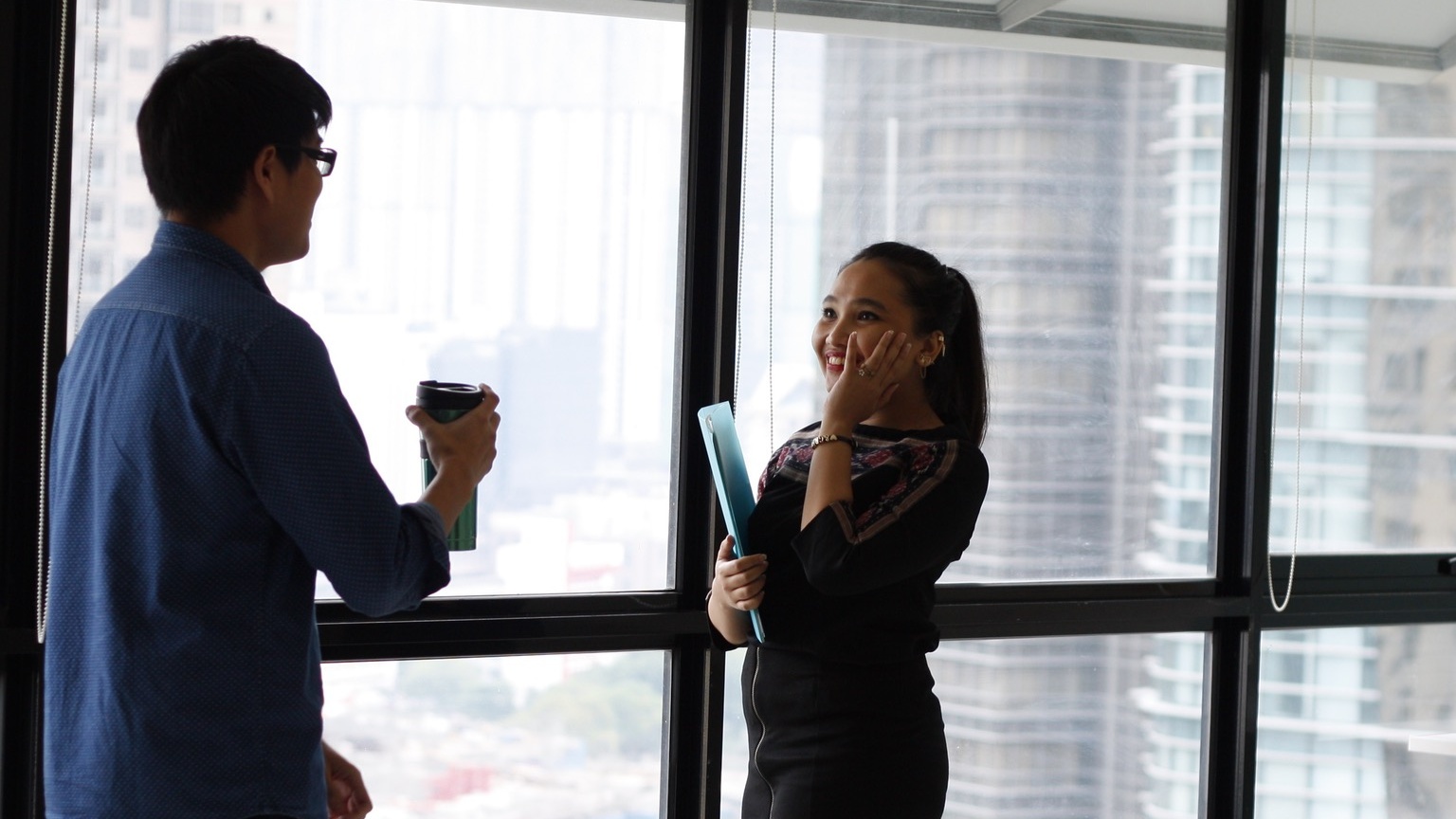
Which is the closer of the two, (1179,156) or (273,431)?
(273,431)

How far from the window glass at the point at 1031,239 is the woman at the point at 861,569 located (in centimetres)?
64

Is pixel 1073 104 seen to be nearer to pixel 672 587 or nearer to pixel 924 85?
pixel 924 85

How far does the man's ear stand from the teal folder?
0.62m

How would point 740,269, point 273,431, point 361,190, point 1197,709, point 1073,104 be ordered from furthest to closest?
point 1197,709 → point 1073,104 → point 740,269 → point 361,190 → point 273,431

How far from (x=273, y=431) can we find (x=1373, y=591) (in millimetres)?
2468

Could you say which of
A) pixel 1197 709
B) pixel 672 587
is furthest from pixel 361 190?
pixel 1197 709

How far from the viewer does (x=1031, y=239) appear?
2553mm

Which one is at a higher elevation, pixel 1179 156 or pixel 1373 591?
pixel 1179 156

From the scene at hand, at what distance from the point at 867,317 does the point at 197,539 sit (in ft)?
3.04

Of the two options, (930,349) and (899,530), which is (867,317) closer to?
(930,349)

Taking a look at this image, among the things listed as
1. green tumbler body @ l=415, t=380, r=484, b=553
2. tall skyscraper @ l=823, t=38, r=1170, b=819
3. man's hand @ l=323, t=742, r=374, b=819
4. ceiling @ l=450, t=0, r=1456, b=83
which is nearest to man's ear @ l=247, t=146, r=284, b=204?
green tumbler body @ l=415, t=380, r=484, b=553

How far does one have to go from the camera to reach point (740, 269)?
7.72 feet

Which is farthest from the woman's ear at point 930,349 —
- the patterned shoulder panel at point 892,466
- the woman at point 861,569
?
the patterned shoulder panel at point 892,466

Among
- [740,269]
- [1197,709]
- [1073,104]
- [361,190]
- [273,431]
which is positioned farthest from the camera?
[1197,709]
